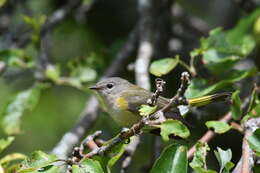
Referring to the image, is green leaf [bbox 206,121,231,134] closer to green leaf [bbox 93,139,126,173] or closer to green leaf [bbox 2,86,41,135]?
green leaf [bbox 93,139,126,173]

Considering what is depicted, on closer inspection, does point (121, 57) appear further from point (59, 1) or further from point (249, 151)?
point (249, 151)

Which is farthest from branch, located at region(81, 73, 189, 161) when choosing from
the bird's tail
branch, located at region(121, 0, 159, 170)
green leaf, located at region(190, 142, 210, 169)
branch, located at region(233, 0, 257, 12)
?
branch, located at region(233, 0, 257, 12)

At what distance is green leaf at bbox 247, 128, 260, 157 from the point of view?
8.38ft

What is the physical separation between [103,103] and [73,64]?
607 millimetres

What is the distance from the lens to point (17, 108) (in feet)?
13.4

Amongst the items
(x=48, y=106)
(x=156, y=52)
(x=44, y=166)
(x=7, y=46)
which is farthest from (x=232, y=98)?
(x=48, y=106)

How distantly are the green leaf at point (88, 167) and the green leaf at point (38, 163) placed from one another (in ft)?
0.46

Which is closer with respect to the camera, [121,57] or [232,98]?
[232,98]

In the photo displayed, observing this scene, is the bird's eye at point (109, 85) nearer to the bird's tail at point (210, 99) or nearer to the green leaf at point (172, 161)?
the bird's tail at point (210, 99)

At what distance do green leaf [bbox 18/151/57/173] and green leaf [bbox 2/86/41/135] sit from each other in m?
1.45

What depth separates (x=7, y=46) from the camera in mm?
4938

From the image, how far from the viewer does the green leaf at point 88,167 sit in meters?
2.46

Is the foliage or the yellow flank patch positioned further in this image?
the yellow flank patch

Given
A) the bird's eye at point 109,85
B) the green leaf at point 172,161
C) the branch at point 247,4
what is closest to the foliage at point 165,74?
the green leaf at point 172,161
